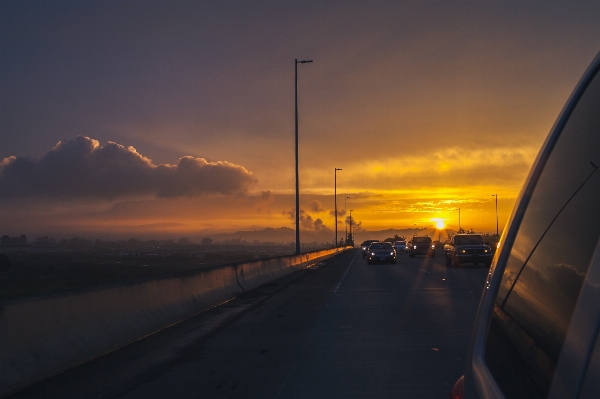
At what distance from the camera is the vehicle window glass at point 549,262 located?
2.12 m

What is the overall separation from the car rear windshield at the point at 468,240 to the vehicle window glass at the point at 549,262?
37.8 metres

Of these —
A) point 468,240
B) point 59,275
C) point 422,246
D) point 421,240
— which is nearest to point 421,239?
point 421,240

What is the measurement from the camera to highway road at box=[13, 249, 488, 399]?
782 cm

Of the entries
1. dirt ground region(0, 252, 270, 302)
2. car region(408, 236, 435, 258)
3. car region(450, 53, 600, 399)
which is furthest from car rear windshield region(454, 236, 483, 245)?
car region(450, 53, 600, 399)

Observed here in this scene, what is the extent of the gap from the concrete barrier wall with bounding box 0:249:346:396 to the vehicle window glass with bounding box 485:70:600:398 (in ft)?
21.4

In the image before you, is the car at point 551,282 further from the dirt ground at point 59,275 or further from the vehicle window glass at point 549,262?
the dirt ground at point 59,275

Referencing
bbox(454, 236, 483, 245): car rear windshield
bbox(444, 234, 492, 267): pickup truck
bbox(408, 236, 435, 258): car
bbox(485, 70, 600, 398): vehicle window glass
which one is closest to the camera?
bbox(485, 70, 600, 398): vehicle window glass

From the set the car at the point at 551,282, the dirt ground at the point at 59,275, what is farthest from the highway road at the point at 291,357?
the car at the point at 551,282

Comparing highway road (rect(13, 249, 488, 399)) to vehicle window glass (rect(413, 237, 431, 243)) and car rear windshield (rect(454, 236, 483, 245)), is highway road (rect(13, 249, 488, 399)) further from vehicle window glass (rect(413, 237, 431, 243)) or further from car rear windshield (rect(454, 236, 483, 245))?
vehicle window glass (rect(413, 237, 431, 243))

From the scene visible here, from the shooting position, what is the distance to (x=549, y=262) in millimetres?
2465

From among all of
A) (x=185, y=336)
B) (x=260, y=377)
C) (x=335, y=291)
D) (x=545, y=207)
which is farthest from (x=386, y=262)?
(x=545, y=207)

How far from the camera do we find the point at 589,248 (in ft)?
6.78

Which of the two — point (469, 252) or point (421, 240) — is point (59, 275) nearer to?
point (469, 252)

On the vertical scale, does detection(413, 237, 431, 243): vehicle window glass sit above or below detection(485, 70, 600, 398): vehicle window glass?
above
